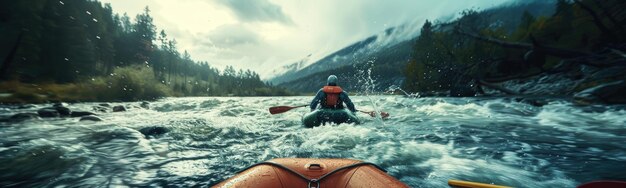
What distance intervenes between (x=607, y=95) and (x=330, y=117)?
15.0 metres

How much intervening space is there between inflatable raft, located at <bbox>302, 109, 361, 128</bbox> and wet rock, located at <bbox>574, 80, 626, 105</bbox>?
→ 1392 centimetres

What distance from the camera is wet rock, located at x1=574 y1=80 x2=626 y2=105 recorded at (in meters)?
15.9

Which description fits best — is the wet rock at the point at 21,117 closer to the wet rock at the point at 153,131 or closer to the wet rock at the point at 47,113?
the wet rock at the point at 47,113

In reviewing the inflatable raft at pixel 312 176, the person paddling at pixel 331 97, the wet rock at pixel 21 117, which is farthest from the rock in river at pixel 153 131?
the inflatable raft at pixel 312 176

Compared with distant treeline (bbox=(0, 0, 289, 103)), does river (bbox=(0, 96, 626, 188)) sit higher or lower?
lower

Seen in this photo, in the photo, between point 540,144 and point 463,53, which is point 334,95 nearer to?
point 540,144

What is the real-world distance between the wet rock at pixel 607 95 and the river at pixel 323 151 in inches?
178

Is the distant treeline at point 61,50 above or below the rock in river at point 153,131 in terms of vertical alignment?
above

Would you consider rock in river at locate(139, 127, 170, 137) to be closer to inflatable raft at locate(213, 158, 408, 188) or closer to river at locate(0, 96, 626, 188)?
river at locate(0, 96, 626, 188)

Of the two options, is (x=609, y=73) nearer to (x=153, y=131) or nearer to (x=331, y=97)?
(x=331, y=97)

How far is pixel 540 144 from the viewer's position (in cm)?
851

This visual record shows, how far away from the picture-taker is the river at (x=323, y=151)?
5719mm

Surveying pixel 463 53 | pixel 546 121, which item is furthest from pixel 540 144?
pixel 463 53

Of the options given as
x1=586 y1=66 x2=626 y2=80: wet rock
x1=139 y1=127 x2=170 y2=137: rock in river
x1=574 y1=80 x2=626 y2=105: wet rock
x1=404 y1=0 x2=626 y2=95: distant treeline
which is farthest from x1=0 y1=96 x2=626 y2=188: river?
x1=404 y1=0 x2=626 y2=95: distant treeline
